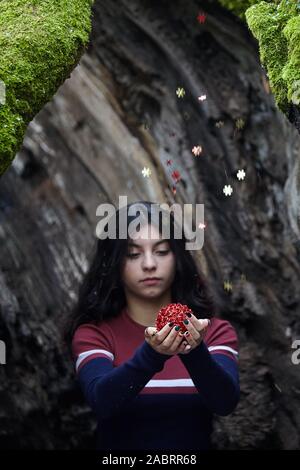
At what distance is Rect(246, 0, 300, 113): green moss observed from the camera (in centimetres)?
298

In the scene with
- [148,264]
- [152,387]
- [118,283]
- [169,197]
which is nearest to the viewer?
[152,387]

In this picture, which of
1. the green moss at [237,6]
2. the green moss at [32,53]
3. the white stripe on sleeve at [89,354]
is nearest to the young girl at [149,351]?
the white stripe on sleeve at [89,354]

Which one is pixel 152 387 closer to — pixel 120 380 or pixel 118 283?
pixel 120 380

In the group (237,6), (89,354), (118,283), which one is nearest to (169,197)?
(237,6)

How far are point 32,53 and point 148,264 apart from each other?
3.84ft

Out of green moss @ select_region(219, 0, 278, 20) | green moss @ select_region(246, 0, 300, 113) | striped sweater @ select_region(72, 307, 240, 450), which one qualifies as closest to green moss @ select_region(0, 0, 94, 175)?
green moss @ select_region(246, 0, 300, 113)

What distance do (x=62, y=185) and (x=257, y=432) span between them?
2.27 m

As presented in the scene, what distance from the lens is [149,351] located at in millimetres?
3090

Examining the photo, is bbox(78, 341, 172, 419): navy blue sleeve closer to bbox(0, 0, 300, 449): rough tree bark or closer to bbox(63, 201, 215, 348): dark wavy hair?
bbox(63, 201, 215, 348): dark wavy hair

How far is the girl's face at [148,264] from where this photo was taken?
3.67m

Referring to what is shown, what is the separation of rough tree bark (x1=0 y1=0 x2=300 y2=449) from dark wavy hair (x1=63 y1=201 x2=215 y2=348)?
113 cm

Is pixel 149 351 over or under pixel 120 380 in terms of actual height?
over

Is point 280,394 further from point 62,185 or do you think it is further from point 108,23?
point 108,23

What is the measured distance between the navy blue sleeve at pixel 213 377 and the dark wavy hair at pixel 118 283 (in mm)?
436
